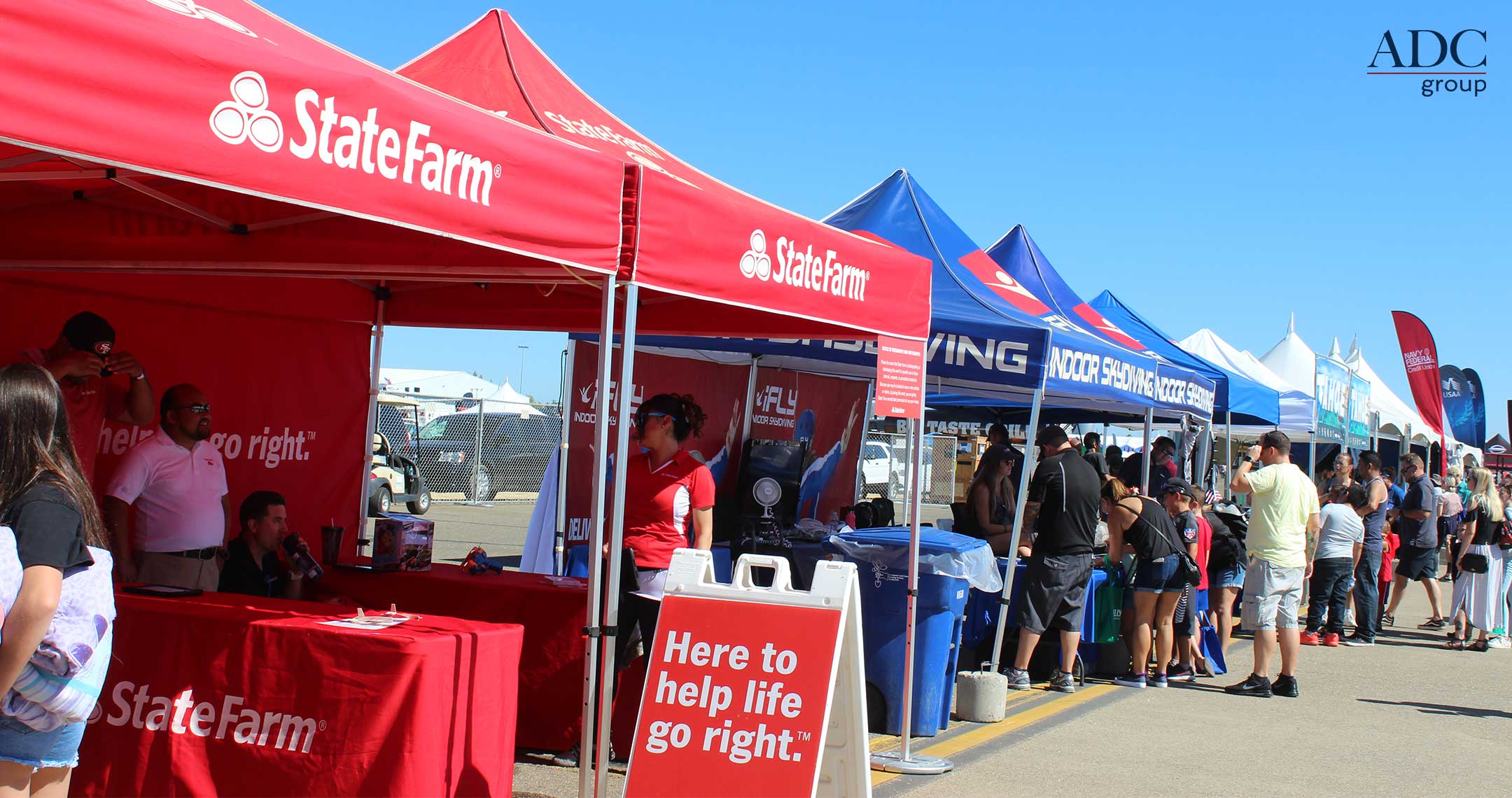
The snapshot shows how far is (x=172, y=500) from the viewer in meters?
5.09

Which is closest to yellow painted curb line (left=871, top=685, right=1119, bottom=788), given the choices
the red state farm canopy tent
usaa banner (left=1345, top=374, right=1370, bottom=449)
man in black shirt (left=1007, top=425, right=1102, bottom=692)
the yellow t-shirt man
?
man in black shirt (left=1007, top=425, right=1102, bottom=692)

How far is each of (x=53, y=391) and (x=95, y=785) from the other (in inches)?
81.4

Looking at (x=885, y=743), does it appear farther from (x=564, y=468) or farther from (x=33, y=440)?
(x=33, y=440)

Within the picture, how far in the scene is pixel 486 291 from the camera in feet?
21.2

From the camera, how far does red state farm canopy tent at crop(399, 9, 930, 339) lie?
169 inches

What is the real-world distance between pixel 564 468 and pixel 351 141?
→ 5036 mm

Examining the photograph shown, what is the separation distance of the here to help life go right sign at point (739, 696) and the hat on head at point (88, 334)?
8.41 ft

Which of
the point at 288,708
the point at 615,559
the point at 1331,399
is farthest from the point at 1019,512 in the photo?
the point at 1331,399

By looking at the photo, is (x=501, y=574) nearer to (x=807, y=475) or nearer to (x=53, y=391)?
(x=53, y=391)

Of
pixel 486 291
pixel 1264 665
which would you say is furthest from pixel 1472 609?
pixel 486 291

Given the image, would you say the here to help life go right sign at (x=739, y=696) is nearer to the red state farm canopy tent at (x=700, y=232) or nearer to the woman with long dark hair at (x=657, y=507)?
the woman with long dark hair at (x=657, y=507)

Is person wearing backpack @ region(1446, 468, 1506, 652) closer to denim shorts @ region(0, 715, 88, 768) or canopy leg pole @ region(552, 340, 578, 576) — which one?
canopy leg pole @ region(552, 340, 578, 576)

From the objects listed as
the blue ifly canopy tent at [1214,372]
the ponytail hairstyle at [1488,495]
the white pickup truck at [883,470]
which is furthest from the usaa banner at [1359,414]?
the white pickup truck at [883,470]

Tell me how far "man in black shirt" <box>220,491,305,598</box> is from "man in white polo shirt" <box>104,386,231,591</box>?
25cm
